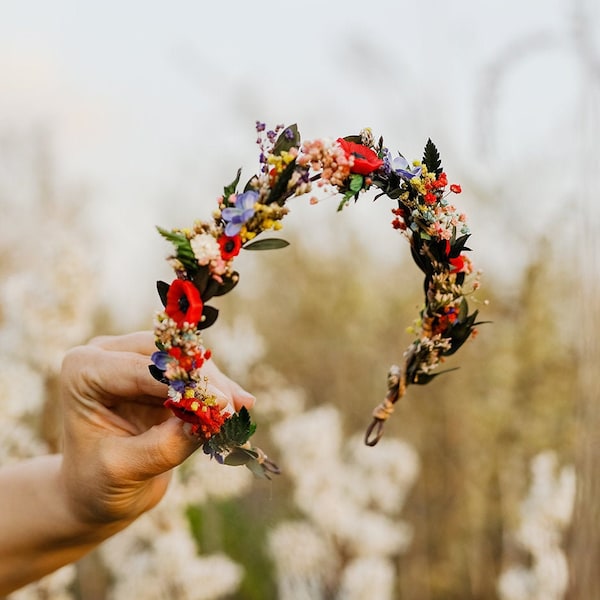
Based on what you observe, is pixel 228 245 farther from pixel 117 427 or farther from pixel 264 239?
pixel 117 427

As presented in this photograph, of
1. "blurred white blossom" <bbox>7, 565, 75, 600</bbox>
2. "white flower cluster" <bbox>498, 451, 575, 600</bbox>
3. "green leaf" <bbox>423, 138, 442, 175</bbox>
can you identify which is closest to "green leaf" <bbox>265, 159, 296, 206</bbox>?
"green leaf" <bbox>423, 138, 442, 175</bbox>

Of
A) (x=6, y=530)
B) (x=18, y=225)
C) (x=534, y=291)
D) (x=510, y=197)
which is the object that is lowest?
(x=6, y=530)

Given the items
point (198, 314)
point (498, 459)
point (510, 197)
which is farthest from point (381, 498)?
point (198, 314)

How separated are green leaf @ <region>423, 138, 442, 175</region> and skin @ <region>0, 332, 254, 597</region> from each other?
0.78 feet

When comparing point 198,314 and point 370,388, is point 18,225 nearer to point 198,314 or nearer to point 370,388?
point 370,388

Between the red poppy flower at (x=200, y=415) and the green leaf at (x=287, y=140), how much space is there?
19 centimetres

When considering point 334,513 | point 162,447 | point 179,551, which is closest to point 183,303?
point 162,447

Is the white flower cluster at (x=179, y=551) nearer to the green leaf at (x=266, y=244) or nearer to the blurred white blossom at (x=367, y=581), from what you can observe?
the blurred white blossom at (x=367, y=581)

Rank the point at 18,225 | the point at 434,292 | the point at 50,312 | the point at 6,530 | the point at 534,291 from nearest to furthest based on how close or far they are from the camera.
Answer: the point at 434,292, the point at 6,530, the point at 50,312, the point at 534,291, the point at 18,225

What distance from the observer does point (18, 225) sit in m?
2.50

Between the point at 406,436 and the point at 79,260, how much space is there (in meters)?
1.28

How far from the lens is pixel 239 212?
1.86ft

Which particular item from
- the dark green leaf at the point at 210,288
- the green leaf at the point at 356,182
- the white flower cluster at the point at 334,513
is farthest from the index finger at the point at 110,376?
the white flower cluster at the point at 334,513

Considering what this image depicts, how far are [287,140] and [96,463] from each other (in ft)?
1.01
